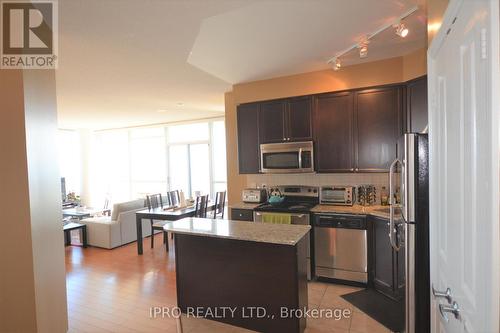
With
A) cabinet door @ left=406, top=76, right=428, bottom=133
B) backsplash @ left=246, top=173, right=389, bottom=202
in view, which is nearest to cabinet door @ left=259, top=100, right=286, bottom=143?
backsplash @ left=246, top=173, right=389, bottom=202

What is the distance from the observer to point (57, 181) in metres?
2.33

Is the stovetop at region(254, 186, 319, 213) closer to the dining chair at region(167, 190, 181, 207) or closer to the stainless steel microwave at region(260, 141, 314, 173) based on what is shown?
the stainless steel microwave at region(260, 141, 314, 173)

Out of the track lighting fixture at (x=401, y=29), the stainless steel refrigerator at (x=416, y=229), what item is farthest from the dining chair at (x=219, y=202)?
the track lighting fixture at (x=401, y=29)

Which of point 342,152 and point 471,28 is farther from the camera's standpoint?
point 342,152

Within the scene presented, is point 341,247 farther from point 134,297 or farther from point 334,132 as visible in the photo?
point 134,297

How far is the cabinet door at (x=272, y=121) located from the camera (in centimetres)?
Result: 409

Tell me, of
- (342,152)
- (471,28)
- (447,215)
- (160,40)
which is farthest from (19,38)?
(342,152)

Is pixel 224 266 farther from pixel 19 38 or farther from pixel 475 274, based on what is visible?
pixel 19 38

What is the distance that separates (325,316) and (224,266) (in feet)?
3.85

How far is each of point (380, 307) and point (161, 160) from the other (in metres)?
6.66

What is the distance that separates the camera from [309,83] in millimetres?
4039

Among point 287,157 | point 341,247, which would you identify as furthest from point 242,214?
point 341,247

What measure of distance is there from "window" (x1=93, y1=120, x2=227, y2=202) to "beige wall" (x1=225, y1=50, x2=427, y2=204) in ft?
7.81

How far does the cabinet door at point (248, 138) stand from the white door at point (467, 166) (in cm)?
293
